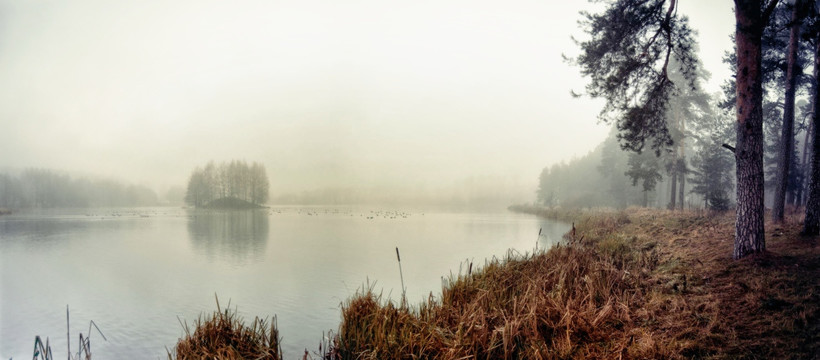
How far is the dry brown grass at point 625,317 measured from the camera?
5078 mm

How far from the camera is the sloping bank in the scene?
5.08 m

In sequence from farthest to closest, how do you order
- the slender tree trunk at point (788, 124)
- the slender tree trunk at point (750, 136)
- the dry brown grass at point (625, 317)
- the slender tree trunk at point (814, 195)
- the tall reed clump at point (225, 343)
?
the slender tree trunk at point (788, 124)
the slender tree trunk at point (814, 195)
the slender tree trunk at point (750, 136)
the tall reed clump at point (225, 343)
the dry brown grass at point (625, 317)

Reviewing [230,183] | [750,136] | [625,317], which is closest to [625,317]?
[625,317]

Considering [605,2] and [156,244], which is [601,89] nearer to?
[605,2]

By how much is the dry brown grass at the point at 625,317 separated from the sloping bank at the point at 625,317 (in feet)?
0.05

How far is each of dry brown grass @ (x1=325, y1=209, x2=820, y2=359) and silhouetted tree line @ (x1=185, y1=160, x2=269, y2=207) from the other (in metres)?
71.8

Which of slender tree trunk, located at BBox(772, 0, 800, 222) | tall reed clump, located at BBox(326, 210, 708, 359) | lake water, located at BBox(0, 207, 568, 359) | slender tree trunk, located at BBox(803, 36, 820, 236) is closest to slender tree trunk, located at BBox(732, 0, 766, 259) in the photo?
slender tree trunk, located at BBox(803, 36, 820, 236)

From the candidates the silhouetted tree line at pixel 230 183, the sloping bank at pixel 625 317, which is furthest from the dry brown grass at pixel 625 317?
the silhouetted tree line at pixel 230 183

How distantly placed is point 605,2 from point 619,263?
7868 mm

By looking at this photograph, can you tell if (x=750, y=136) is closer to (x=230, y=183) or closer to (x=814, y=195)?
(x=814, y=195)

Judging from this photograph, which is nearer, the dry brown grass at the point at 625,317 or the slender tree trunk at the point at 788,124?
the dry brown grass at the point at 625,317

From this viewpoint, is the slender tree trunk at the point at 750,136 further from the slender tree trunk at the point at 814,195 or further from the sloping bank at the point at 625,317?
the slender tree trunk at the point at 814,195

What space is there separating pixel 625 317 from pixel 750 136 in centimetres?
532

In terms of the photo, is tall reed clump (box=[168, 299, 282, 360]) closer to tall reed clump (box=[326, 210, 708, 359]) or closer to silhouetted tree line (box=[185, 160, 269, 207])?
tall reed clump (box=[326, 210, 708, 359])
